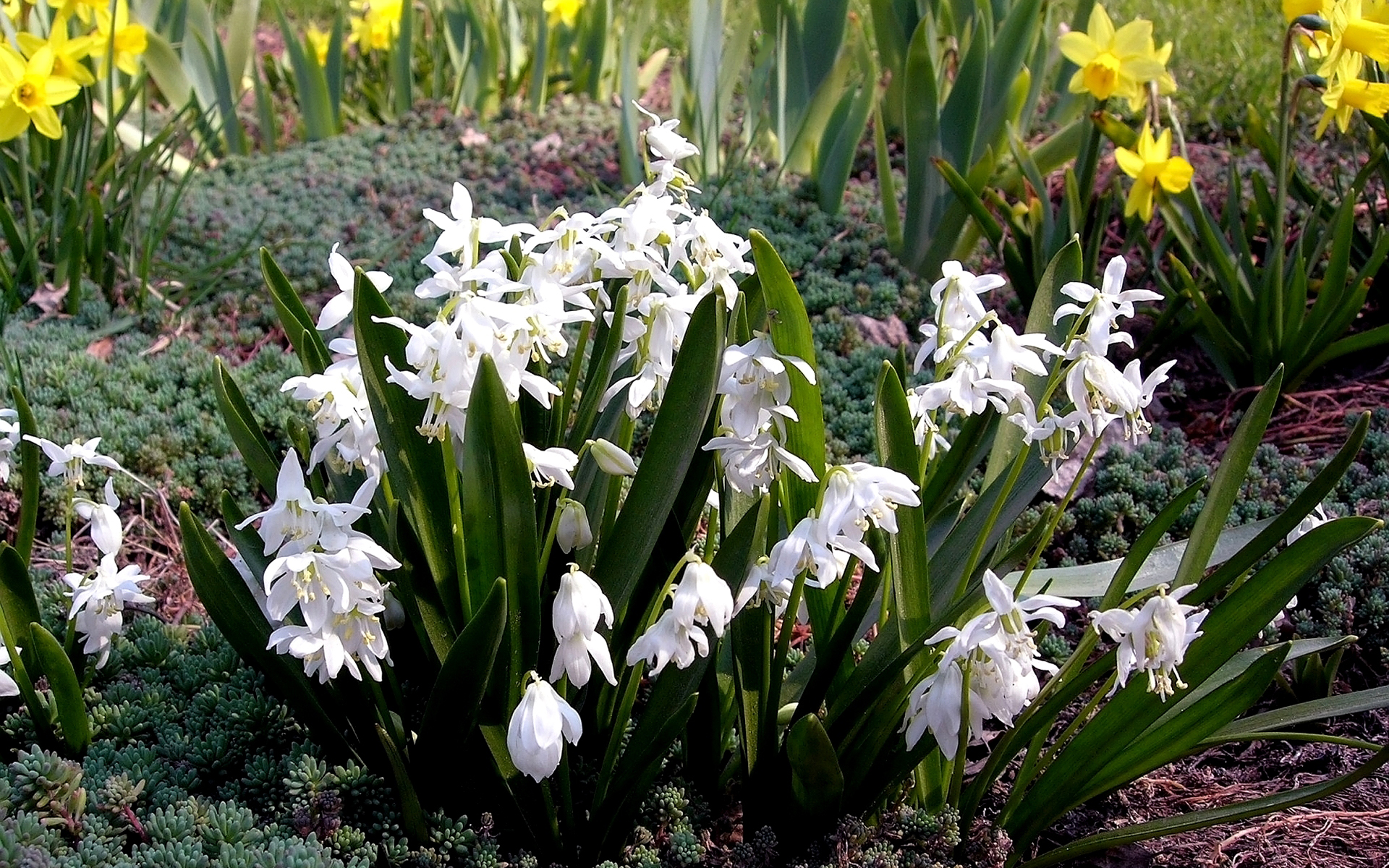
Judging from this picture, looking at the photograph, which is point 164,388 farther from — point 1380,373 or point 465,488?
point 1380,373

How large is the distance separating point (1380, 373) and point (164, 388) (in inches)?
131

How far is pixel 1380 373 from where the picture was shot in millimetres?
3127

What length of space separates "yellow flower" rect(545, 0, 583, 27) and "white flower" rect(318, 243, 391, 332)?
145 inches

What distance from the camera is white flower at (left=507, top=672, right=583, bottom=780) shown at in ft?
4.18

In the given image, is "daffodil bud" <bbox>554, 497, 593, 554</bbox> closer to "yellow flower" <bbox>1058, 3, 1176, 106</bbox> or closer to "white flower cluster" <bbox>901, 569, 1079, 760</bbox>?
"white flower cluster" <bbox>901, 569, 1079, 760</bbox>

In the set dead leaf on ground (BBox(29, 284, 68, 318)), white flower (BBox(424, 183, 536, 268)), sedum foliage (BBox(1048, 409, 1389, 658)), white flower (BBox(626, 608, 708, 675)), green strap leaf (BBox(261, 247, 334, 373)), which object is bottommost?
sedum foliage (BBox(1048, 409, 1389, 658))

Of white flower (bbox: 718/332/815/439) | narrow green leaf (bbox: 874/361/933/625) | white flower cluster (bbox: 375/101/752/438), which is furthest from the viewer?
narrow green leaf (bbox: 874/361/933/625)

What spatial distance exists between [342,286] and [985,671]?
95 cm

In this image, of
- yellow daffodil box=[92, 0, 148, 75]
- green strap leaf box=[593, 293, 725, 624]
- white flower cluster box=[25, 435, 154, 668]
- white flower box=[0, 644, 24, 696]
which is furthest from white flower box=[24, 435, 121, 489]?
yellow daffodil box=[92, 0, 148, 75]

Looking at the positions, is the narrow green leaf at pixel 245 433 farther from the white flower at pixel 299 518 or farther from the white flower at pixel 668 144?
the white flower at pixel 668 144

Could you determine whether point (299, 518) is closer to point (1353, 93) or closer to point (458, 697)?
point (458, 697)

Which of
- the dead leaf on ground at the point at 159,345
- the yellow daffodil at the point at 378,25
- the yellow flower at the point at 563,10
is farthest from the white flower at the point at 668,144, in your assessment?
the yellow daffodil at the point at 378,25

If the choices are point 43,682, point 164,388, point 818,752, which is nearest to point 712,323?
point 818,752

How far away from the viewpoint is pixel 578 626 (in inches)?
51.0
